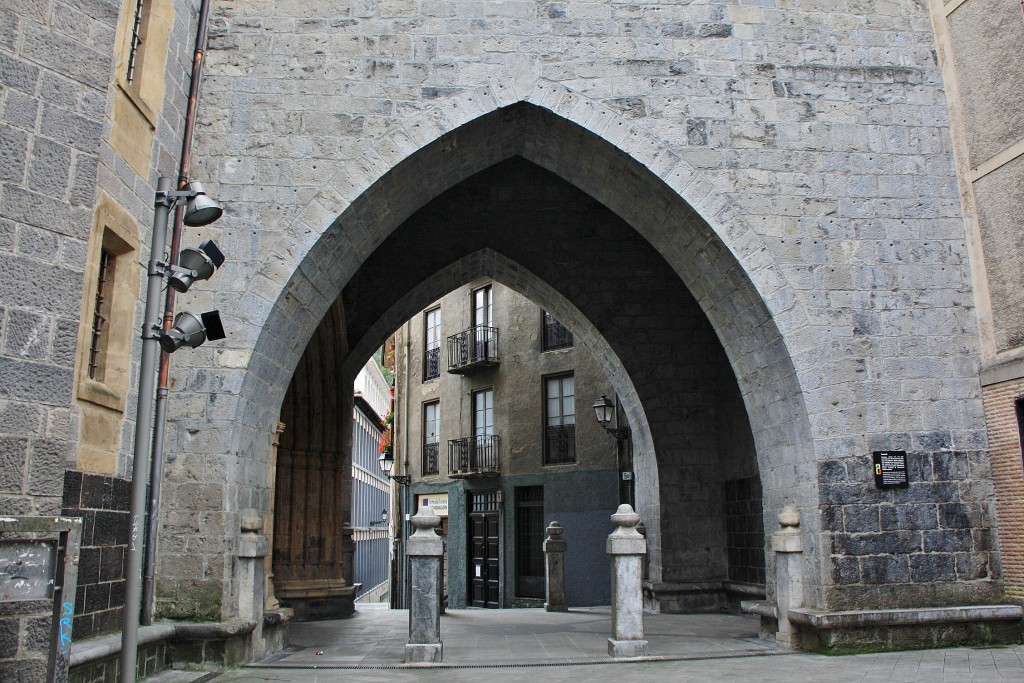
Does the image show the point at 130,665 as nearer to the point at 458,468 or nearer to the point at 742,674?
the point at 742,674

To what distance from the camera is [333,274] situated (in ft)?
24.9

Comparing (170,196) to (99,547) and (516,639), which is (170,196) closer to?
(99,547)

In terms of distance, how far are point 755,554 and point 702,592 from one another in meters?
0.94

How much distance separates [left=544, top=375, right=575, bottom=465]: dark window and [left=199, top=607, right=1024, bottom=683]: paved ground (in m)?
8.24

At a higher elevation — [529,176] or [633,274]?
[529,176]

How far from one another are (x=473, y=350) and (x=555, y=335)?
2.07m

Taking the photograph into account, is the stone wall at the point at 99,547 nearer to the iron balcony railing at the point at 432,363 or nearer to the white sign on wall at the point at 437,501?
the white sign on wall at the point at 437,501

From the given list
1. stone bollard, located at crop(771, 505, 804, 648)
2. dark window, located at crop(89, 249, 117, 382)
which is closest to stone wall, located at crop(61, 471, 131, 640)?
dark window, located at crop(89, 249, 117, 382)

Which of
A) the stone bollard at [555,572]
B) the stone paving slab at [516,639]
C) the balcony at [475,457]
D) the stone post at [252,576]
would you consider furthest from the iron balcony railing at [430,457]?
the stone post at [252,576]

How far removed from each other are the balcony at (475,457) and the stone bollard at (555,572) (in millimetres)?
5858

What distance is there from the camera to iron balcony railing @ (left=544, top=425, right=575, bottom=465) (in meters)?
17.2

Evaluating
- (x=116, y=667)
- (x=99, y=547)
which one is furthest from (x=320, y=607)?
(x=99, y=547)

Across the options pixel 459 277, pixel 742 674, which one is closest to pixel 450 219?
pixel 459 277

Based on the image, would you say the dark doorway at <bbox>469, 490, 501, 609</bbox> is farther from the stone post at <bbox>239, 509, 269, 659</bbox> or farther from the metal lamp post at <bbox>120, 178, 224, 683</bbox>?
the metal lamp post at <bbox>120, 178, 224, 683</bbox>
